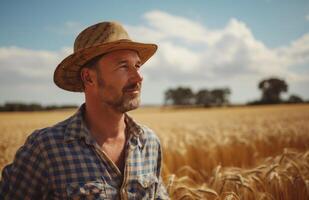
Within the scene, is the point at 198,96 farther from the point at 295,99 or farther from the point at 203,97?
the point at 295,99

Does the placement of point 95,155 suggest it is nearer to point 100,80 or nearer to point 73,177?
point 73,177

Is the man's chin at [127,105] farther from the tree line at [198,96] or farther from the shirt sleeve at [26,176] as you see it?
the tree line at [198,96]

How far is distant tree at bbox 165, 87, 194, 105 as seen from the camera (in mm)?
85625

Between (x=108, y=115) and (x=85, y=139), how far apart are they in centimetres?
26

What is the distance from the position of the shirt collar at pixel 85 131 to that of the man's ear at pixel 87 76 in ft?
0.65

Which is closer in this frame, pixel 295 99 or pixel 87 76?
pixel 87 76

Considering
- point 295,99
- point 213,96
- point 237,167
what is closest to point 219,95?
point 213,96

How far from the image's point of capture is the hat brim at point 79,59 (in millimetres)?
2150

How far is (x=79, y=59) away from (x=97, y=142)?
1.89ft

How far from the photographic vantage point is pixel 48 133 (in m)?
2.04

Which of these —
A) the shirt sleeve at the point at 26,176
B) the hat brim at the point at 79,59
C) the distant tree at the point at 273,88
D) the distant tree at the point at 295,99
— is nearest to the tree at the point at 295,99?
the distant tree at the point at 295,99

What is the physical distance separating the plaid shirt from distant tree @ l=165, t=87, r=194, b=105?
83.2 meters

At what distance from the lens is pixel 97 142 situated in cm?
220

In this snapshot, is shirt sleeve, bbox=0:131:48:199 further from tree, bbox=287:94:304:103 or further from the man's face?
tree, bbox=287:94:304:103
